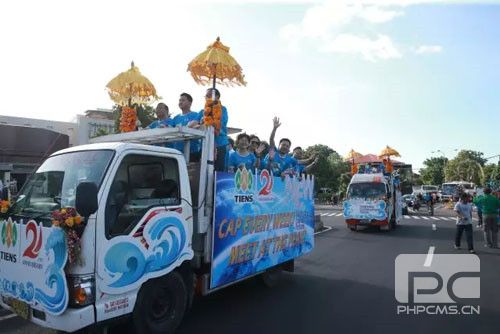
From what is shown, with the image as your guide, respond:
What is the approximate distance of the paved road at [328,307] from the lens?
5348mm

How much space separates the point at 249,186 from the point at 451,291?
413 centimetres

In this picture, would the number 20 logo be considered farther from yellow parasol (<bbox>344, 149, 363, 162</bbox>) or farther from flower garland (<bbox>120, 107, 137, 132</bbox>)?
yellow parasol (<bbox>344, 149, 363, 162</bbox>)

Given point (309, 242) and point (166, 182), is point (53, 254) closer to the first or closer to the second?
point (166, 182)

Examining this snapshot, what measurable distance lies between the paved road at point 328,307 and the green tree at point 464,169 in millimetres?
71497

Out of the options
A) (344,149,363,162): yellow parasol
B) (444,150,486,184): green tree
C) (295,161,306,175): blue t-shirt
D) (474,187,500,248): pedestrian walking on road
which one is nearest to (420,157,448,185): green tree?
(444,150,486,184): green tree

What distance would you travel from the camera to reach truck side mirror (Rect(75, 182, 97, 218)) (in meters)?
3.60

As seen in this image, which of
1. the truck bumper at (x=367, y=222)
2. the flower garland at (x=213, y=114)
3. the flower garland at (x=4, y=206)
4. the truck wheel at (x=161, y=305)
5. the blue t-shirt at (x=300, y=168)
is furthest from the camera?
the truck bumper at (x=367, y=222)

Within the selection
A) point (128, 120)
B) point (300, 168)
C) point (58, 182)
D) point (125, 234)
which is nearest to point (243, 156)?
point (128, 120)

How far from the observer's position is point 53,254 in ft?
12.5

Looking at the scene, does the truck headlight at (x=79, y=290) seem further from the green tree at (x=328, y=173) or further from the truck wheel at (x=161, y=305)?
the green tree at (x=328, y=173)

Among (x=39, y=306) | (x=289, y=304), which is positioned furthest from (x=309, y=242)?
(x=39, y=306)

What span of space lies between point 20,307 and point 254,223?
3234 mm

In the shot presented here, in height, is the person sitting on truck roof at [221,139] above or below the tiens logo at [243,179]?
above

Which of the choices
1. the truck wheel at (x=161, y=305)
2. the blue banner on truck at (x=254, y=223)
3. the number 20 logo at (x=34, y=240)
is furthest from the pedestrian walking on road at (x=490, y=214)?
the number 20 logo at (x=34, y=240)
